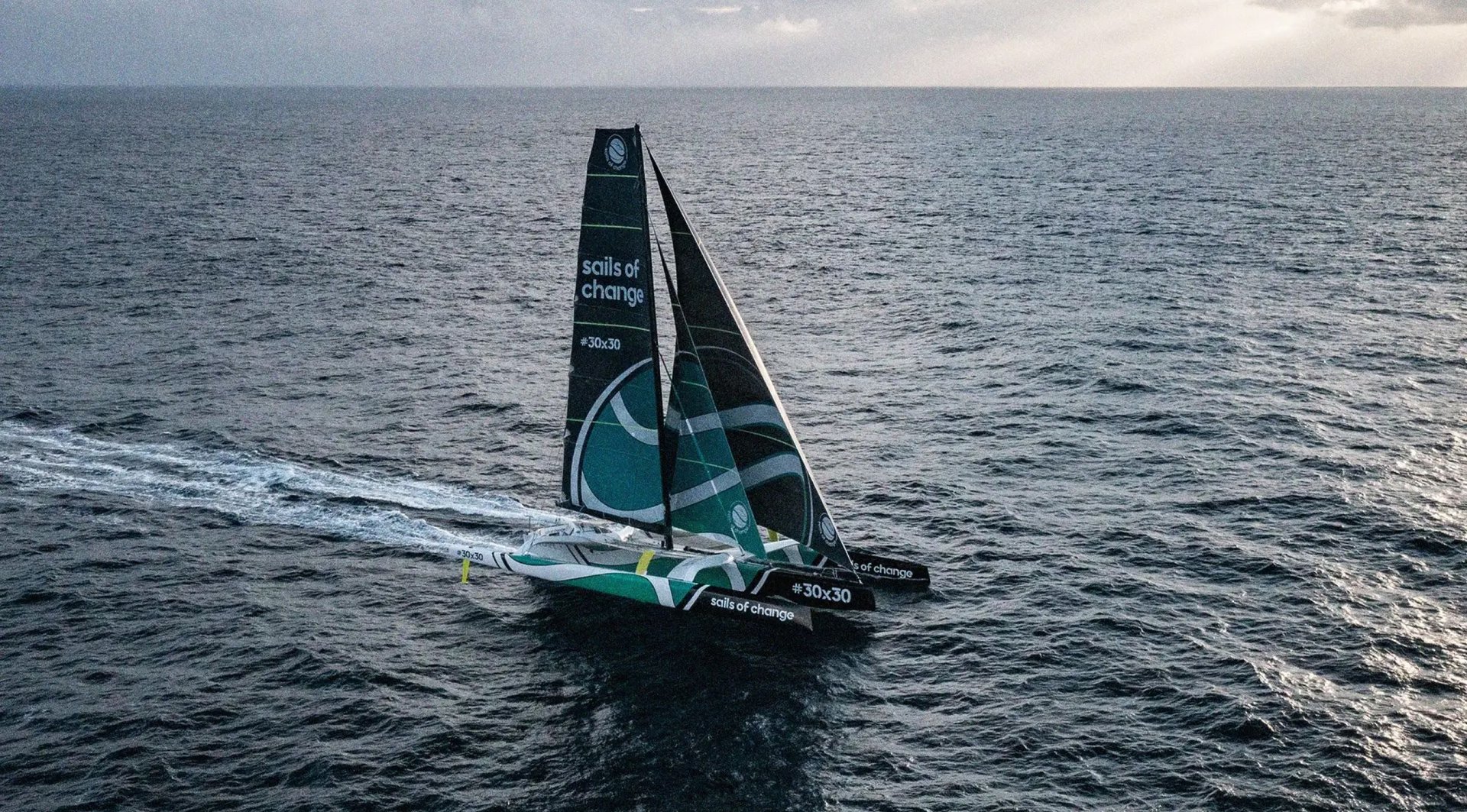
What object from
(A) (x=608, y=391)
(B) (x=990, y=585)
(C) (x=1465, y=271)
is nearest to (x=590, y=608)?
(A) (x=608, y=391)

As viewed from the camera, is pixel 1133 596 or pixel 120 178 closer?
pixel 1133 596

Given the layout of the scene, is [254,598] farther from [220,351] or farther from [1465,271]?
[1465,271]

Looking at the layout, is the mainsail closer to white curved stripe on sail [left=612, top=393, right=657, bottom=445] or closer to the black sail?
white curved stripe on sail [left=612, top=393, right=657, bottom=445]

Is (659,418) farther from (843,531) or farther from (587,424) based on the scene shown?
(843,531)

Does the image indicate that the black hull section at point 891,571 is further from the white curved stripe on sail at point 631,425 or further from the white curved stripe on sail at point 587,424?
the white curved stripe on sail at point 587,424

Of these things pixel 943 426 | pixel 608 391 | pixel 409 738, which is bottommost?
pixel 409 738

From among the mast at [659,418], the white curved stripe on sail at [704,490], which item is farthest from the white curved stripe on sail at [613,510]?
the white curved stripe on sail at [704,490]
